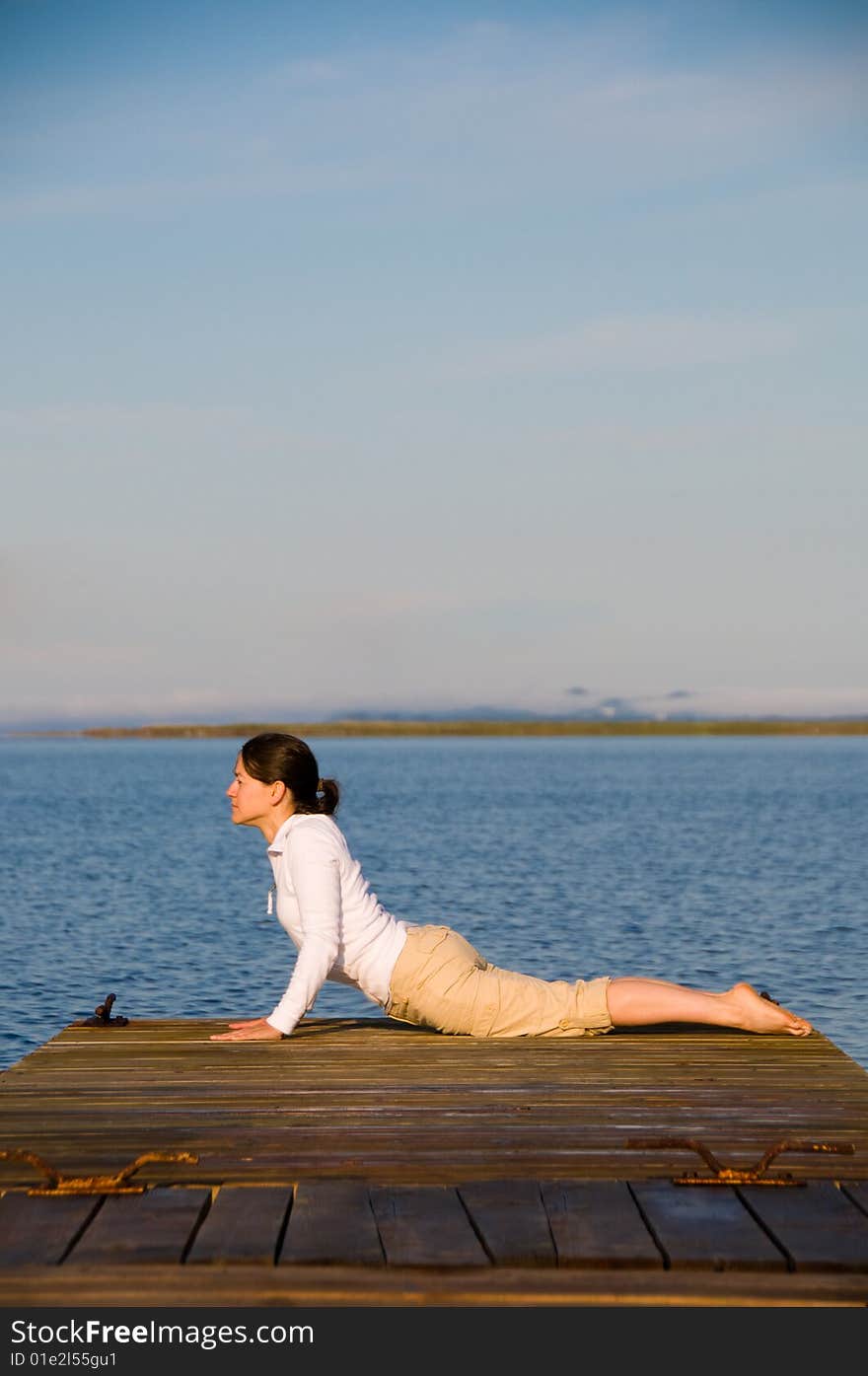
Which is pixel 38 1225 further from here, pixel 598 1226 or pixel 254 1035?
pixel 254 1035

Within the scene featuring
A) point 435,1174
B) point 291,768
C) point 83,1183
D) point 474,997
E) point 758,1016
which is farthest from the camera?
point 758,1016

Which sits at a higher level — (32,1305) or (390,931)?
(390,931)

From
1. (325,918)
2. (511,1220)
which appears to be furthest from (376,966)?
(511,1220)

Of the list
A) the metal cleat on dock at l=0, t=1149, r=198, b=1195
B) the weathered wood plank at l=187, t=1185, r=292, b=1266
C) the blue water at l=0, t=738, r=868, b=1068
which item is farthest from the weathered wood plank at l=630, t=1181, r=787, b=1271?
the blue water at l=0, t=738, r=868, b=1068

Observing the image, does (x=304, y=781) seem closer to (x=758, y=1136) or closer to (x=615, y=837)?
(x=758, y=1136)

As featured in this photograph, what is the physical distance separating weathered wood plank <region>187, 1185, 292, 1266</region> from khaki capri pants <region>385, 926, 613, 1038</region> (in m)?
2.50

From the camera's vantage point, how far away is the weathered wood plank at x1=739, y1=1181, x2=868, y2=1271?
4.62 metres

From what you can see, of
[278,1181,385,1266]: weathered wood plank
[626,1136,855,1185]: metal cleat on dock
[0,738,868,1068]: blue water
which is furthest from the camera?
[0,738,868,1068]: blue water

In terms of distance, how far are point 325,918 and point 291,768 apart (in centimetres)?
82

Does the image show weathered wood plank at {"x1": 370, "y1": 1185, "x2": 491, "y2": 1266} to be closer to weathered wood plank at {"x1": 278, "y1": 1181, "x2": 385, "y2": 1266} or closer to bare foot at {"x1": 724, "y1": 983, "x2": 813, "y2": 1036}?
weathered wood plank at {"x1": 278, "y1": 1181, "x2": 385, "y2": 1266}

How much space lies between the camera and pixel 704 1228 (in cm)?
490

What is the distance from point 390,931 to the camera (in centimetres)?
773
